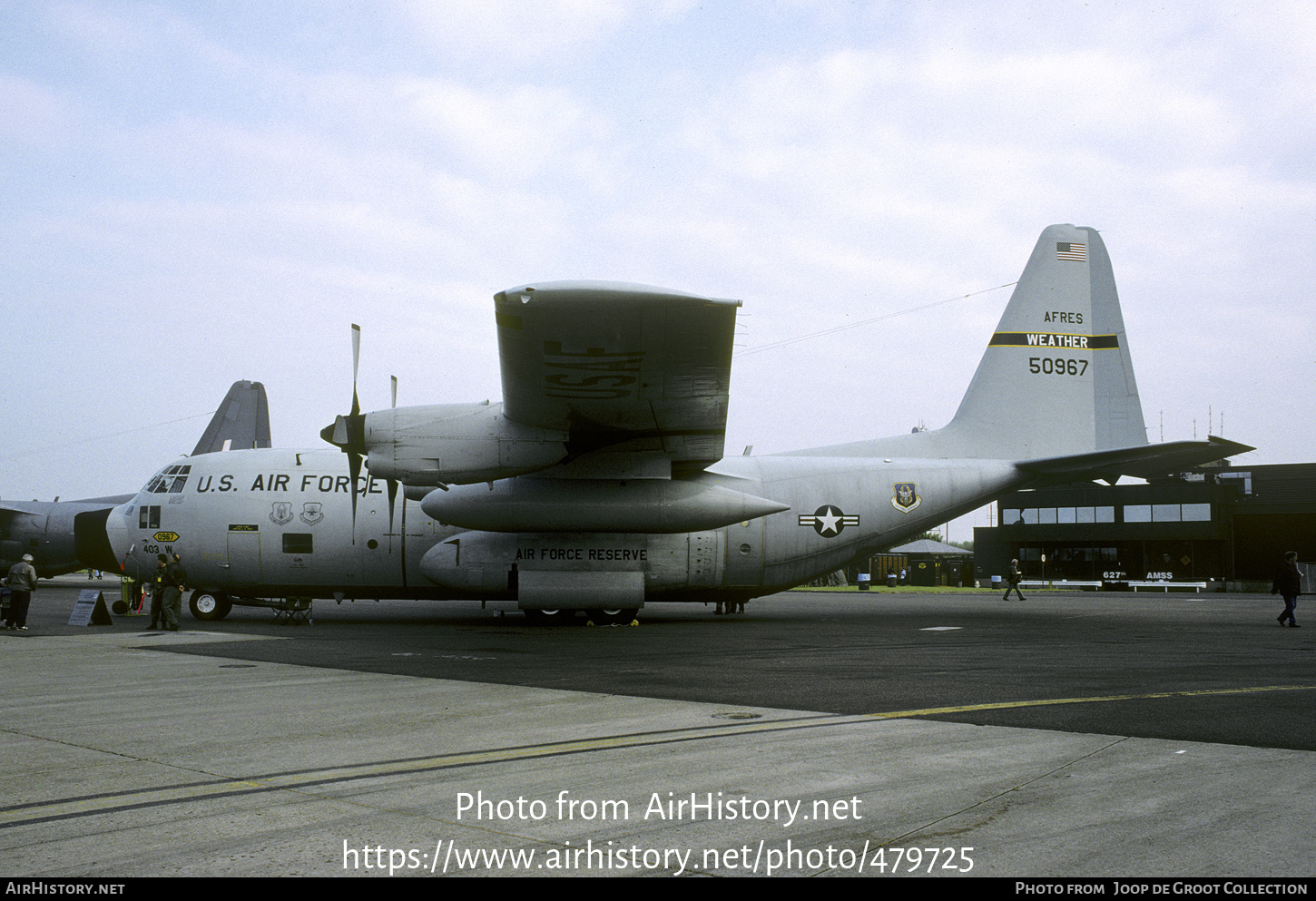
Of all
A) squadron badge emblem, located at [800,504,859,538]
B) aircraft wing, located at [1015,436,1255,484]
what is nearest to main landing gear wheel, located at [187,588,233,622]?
squadron badge emblem, located at [800,504,859,538]

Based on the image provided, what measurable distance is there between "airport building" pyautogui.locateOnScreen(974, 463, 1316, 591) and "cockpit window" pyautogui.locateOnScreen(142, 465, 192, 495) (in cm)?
5005

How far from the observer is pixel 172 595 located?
17281 mm

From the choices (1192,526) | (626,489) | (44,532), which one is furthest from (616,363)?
(1192,526)

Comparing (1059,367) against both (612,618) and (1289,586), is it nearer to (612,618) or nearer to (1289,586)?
(1289,586)

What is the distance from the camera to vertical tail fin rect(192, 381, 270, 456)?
4212 cm

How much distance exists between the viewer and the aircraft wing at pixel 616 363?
11.0 m

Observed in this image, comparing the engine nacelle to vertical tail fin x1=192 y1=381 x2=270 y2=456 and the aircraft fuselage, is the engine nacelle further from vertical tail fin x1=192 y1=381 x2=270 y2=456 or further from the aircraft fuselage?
vertical tail fin x1=192 y1=381 x2=270 y2=456

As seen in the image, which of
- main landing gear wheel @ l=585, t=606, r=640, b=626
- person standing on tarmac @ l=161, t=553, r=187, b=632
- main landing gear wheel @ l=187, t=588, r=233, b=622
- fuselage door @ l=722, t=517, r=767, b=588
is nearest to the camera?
person standing on tarmac @ l=161, t=553, r=187, b=632

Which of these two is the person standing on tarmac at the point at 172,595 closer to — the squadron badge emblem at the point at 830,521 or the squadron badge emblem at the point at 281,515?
the squadron badge emblem at the point at 281,515

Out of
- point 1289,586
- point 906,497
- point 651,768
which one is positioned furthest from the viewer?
point 906,497

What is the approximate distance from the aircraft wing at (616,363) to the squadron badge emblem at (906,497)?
16.1 feet

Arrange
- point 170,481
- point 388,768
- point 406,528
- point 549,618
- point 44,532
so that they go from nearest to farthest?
point 388,768, point 406,528, point 549,618, point 170,481, point 44,532

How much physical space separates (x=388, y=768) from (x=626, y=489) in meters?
11.9

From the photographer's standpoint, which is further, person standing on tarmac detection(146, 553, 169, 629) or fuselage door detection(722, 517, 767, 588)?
fuselage door detection(722, 517, 767, 588)
